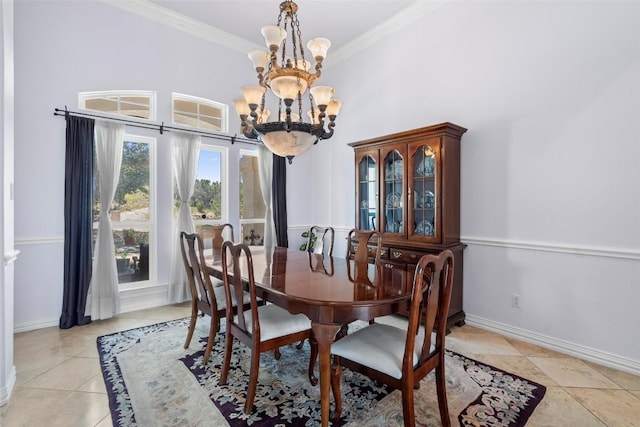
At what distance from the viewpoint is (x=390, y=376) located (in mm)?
1522

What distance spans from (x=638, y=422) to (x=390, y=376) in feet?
5.02

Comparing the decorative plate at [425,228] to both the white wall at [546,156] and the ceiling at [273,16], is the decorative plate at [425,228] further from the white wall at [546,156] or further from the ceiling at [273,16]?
the ceiling at [273,16]

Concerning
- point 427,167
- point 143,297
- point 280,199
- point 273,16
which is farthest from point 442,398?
point 273,16

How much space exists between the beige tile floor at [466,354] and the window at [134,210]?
82 centimetres

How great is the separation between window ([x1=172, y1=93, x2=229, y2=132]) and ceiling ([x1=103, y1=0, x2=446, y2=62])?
86 centimetres

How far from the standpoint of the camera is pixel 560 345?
2.59 m

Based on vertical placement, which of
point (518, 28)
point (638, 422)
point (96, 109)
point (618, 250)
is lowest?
point (638, 422)

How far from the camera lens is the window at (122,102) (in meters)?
3.42

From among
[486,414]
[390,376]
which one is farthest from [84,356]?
[486,414]

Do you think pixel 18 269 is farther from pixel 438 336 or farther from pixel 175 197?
pixel 438 336

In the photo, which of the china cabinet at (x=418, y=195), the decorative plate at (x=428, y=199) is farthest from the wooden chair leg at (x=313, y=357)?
the decorative plate at (x=428, y=199)

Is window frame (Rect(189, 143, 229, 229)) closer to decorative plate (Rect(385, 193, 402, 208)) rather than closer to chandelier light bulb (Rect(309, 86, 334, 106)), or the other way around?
decorative plate (Rect(385, 193, 402, 208))

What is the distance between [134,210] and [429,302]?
141 inches

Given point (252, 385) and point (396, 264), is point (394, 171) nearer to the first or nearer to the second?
point (396, 264)
